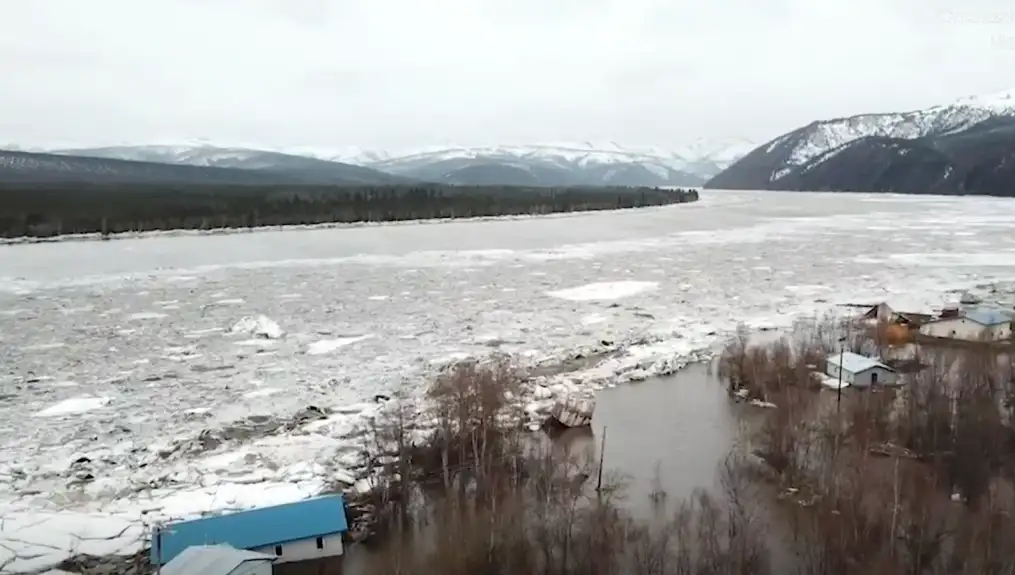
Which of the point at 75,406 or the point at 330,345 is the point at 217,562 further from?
the point at 330,345

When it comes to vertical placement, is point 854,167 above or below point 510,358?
above

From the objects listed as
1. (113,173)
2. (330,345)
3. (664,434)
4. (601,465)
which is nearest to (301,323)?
(330,345)

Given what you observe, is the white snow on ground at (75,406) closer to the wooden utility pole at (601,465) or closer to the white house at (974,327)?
the wooden utility pole at (601,465)

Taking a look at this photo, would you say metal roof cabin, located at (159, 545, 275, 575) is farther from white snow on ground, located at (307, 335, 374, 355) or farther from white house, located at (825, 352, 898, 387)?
white house, located at (825, 352, 898, 387)

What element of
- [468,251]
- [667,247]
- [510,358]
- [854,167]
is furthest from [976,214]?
[854,167]

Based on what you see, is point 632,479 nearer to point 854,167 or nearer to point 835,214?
point 835,214

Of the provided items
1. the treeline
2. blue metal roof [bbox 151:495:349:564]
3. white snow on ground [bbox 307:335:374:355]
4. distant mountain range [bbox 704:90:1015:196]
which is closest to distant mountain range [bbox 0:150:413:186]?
the treeline
